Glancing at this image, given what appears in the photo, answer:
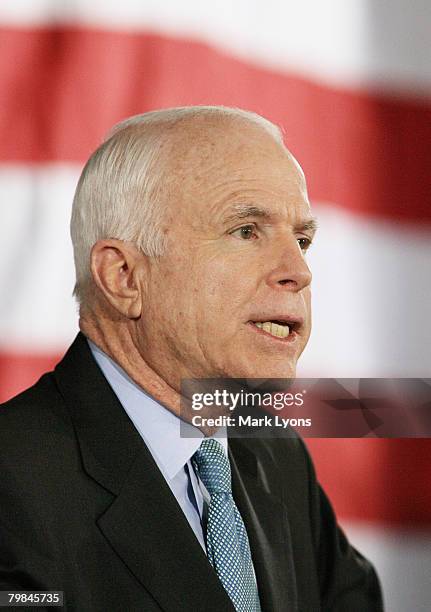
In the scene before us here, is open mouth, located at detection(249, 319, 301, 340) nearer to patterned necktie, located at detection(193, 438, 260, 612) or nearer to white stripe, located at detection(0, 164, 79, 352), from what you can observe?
patterned necktie, located at detection(193, 438, 260, 612)

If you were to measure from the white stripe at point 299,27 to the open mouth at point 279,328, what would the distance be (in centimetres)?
78

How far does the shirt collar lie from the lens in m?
1.01

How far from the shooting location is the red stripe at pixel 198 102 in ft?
5.19

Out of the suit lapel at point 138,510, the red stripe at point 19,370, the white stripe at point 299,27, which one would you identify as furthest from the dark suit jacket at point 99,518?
the white stripe at point 299,27

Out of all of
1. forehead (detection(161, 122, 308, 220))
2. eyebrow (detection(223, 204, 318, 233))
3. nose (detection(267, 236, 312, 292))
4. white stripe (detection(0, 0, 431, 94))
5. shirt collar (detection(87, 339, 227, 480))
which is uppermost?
white stripe (detection(0, 0, 431, 94))

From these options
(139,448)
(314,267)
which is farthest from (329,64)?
(139,448)

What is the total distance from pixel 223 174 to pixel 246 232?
0.07 m

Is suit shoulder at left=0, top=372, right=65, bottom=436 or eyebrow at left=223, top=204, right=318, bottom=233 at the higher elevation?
eyebrow at left=223, top=204, right=318, bottom=233

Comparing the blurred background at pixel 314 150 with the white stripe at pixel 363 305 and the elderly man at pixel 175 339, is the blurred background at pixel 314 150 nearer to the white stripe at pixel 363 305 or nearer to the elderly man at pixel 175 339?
the white stripe at pixel 363 305

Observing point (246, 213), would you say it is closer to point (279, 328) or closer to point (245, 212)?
point (245, 212)

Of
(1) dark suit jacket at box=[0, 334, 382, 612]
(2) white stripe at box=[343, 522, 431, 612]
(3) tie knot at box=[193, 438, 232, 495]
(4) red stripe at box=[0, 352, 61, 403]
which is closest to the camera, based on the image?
(1) dark suit jacket at box=[0, 334, 382, 612]

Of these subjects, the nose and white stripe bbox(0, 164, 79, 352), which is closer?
the nose

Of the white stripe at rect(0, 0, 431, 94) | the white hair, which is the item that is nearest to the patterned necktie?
the white hair

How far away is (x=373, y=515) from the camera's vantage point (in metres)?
1.66
